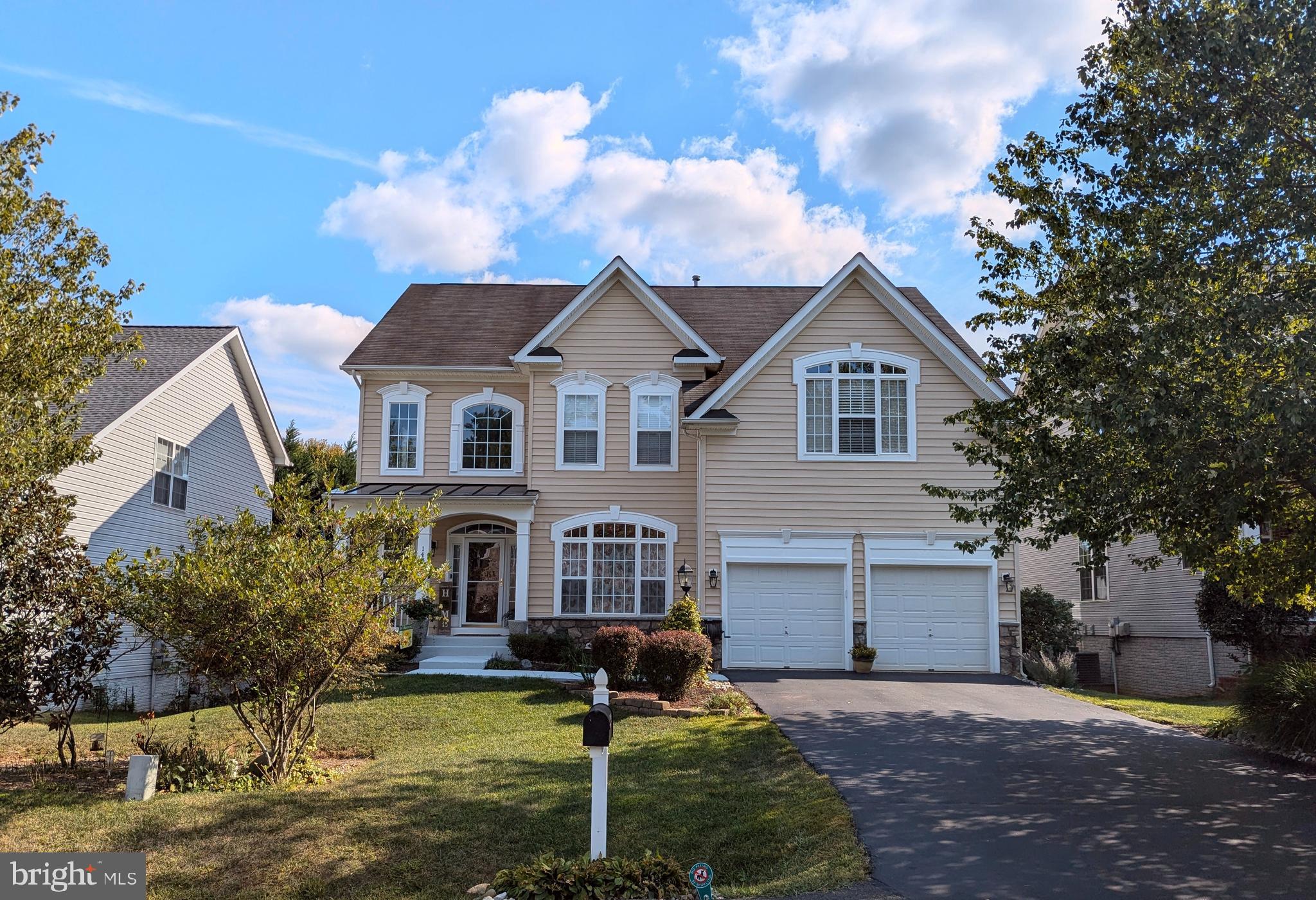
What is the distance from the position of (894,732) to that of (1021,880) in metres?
5.29

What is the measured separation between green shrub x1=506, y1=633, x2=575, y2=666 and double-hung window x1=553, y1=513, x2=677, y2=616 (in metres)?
1.18

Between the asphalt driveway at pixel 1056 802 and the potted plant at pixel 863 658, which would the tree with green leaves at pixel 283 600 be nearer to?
the asphalt driveway at pixel 1056 802

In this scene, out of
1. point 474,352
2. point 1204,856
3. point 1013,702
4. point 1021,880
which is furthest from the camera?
point 474,352

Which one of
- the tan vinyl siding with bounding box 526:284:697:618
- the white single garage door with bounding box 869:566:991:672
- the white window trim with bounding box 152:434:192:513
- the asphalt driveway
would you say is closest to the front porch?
the tan vinyl siding with bounding box 526:284:697:618

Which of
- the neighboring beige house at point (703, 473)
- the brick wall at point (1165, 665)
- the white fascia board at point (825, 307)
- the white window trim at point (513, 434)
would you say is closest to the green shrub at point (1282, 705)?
the neighboring beige house at point (703, 473)

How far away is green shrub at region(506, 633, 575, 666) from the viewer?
61.2 ft

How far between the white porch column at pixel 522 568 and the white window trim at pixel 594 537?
54cm

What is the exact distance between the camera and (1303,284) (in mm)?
8453

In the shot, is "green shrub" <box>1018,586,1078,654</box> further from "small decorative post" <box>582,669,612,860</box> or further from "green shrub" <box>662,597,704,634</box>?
"small decorative post" <box>582,669,612,860</box>

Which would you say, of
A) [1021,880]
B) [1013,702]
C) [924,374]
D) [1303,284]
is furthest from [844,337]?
[1021,880]

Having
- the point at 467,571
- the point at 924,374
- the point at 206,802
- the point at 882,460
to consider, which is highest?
the point at 924,374

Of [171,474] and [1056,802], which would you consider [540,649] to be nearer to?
[171,474]

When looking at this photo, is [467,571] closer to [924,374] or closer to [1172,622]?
[924,374]

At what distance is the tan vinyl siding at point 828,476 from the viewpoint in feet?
62.0
